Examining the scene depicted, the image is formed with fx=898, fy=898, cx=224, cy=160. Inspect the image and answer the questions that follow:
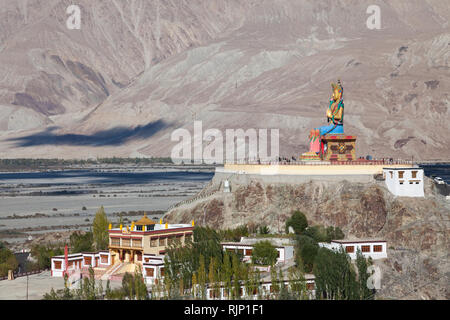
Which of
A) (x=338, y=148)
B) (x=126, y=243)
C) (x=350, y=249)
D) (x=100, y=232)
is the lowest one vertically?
(x=350, y=249)

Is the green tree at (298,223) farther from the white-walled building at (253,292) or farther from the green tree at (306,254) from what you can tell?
the white-walled building at (253,292)

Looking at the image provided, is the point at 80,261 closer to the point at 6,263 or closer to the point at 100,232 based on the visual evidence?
the point at 6,263

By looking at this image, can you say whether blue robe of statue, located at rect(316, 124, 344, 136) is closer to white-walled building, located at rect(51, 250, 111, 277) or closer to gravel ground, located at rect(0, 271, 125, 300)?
white-walled building, located at rect(51, 250, 111, 277)

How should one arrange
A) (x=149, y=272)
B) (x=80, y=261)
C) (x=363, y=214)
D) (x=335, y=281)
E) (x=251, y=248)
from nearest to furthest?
(x=335, y=281), (x=149, y=272), (x=251, y=248), (x=80, y=261), (x=363, y=214)

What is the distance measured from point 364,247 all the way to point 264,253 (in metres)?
8.81

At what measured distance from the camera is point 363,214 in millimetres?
84438

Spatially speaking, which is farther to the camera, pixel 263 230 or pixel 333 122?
pixel 333 122

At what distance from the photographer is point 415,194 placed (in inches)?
3359

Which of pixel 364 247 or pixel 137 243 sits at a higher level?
pixel 137 243

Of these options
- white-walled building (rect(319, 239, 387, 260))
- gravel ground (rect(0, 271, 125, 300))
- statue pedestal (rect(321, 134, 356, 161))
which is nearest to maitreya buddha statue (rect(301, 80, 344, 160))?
statue pedestal (rect(321, 134, 356, 161))

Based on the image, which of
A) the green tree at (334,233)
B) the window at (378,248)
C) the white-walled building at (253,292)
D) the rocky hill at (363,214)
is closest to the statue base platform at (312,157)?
the rocky hill at (363,214)

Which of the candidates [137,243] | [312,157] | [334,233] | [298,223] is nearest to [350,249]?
[334,233]

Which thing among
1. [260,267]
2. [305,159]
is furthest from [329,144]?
[260,267]

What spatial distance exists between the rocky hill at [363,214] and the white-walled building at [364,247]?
2.92 ft
